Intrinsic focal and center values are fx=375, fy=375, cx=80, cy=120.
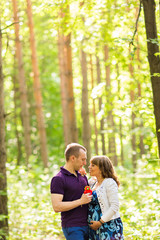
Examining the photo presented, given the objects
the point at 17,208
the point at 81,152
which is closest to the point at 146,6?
the point at 81,152

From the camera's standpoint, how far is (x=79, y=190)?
14.2 ft

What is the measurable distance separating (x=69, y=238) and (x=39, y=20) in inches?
761

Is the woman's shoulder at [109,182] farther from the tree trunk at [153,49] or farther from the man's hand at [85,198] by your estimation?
the tree trunk at [153,49]

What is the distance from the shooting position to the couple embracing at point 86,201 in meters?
4.14

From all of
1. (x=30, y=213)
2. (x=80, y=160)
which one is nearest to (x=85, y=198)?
(x=80, y=160)

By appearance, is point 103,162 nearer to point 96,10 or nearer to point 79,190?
point 79,190

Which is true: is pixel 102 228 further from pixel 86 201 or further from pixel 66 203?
pixel 66 203

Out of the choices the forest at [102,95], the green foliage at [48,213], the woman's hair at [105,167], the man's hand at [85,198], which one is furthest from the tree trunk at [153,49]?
the man's hand at [85,198]

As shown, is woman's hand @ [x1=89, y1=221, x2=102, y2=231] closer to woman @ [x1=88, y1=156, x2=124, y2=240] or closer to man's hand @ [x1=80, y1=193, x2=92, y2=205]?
woman @ [x1=88, y1=156, x2=124, y2=240]

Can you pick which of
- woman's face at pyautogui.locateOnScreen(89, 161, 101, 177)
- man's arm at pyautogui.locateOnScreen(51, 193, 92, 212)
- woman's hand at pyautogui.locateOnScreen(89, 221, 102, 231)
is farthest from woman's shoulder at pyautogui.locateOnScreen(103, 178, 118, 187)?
woman's hand at pyautogui.locateOnScreen(89, 221, 102, 231)

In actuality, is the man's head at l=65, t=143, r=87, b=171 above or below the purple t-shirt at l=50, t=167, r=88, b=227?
above

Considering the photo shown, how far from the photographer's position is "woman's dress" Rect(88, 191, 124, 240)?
13.8 ft

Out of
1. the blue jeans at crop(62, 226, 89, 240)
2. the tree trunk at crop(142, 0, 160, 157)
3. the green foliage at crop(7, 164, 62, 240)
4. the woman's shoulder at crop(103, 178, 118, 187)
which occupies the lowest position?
the green foliage at crop(7, 164, 62, 240)

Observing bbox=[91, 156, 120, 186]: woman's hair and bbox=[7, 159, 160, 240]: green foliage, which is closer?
bbox=[91, 156, 120, 186]: woman's hair
